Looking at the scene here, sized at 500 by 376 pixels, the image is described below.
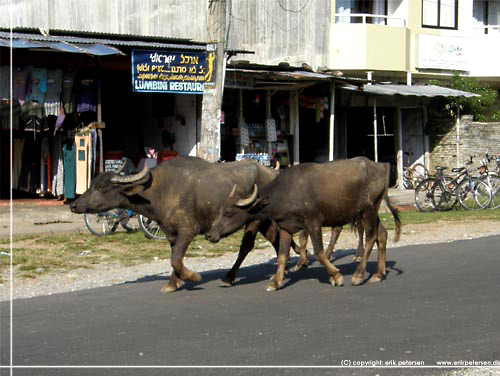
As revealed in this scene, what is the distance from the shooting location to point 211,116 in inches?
675

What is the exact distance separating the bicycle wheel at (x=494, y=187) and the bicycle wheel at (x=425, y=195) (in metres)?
1.38

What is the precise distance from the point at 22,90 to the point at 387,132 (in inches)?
539

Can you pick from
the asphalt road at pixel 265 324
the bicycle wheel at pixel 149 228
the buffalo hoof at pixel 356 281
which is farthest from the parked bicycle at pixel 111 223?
the buffalo hoof at pixel 356 281

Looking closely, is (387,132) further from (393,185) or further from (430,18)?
(430,18)

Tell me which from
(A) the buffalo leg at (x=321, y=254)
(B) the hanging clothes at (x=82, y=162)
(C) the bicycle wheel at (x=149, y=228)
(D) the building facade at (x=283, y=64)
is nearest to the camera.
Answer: (A) the buffalo leg at (x=321, y=254)

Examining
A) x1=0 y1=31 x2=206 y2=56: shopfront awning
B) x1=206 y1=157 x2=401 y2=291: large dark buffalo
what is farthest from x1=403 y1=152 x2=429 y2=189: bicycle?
x1=206 y1=157 x2=401 y2=291: large dark buffalo

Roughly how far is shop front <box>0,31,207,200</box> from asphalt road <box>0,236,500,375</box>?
8108mm

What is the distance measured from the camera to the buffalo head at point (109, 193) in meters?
10.4

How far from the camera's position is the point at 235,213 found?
10289 mm

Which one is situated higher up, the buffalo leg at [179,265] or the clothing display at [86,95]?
the clothing display at [86,95]

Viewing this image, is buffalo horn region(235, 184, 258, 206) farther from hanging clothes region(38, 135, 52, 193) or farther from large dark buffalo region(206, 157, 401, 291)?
hanging clothes region(38, 135, 52, 193)

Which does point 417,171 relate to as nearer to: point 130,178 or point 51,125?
point 51,125

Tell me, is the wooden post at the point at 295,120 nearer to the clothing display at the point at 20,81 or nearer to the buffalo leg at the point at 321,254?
the clothing display at the point at 20,81

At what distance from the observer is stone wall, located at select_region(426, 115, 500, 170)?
28172 mm
